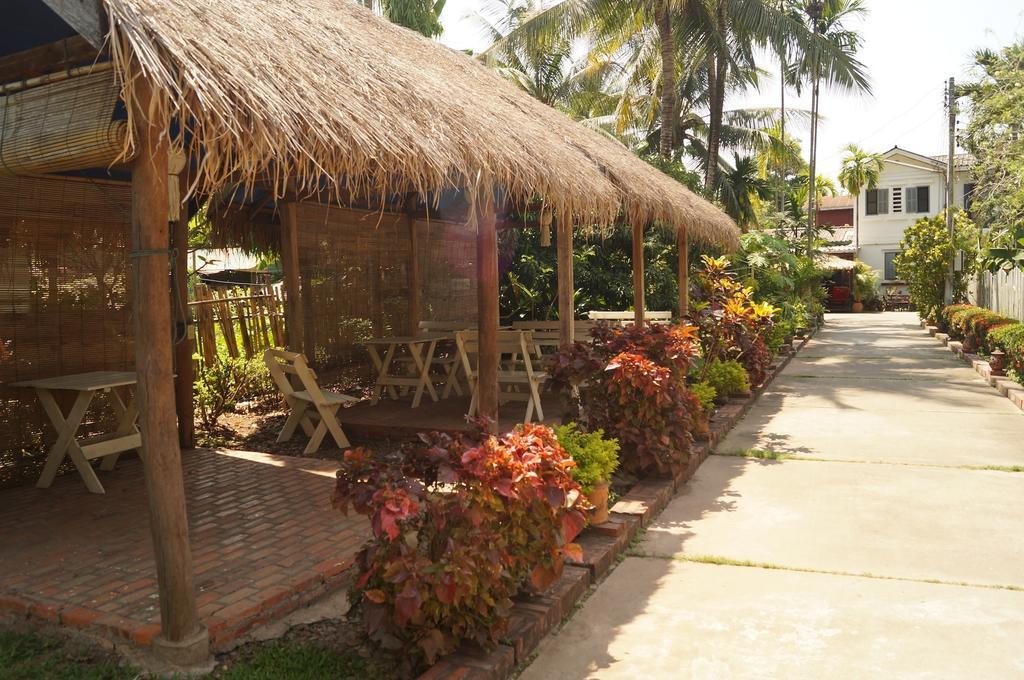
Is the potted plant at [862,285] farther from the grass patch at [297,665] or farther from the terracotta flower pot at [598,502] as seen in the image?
the grass patch at [297,665]

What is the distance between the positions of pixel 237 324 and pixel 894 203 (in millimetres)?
34261

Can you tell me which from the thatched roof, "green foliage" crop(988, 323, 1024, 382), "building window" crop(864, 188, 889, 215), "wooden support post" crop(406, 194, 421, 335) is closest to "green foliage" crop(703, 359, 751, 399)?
the thatched roof

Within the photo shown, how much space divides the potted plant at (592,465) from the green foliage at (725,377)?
4.16 m

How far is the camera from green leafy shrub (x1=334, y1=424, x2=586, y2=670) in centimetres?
274

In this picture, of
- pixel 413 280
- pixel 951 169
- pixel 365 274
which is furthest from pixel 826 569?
pixel 951 169

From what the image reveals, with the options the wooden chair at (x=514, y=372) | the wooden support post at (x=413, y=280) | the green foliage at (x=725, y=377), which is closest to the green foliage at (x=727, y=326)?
the green foliage at (x=725, y=377)

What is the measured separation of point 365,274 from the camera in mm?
9094

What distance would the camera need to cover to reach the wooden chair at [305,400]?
6.16 m

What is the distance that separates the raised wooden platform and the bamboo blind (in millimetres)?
3883

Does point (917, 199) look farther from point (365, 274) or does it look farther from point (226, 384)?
point (226, 384)

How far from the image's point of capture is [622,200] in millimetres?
7133

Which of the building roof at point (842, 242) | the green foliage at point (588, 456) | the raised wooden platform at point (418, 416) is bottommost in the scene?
the raised wooden platform at point (418, 416)

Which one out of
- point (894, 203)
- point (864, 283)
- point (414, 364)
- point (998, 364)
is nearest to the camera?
point (414, 364)

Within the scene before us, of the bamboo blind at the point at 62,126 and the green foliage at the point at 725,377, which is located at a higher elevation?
the bamboo blind at the point at 62,126
